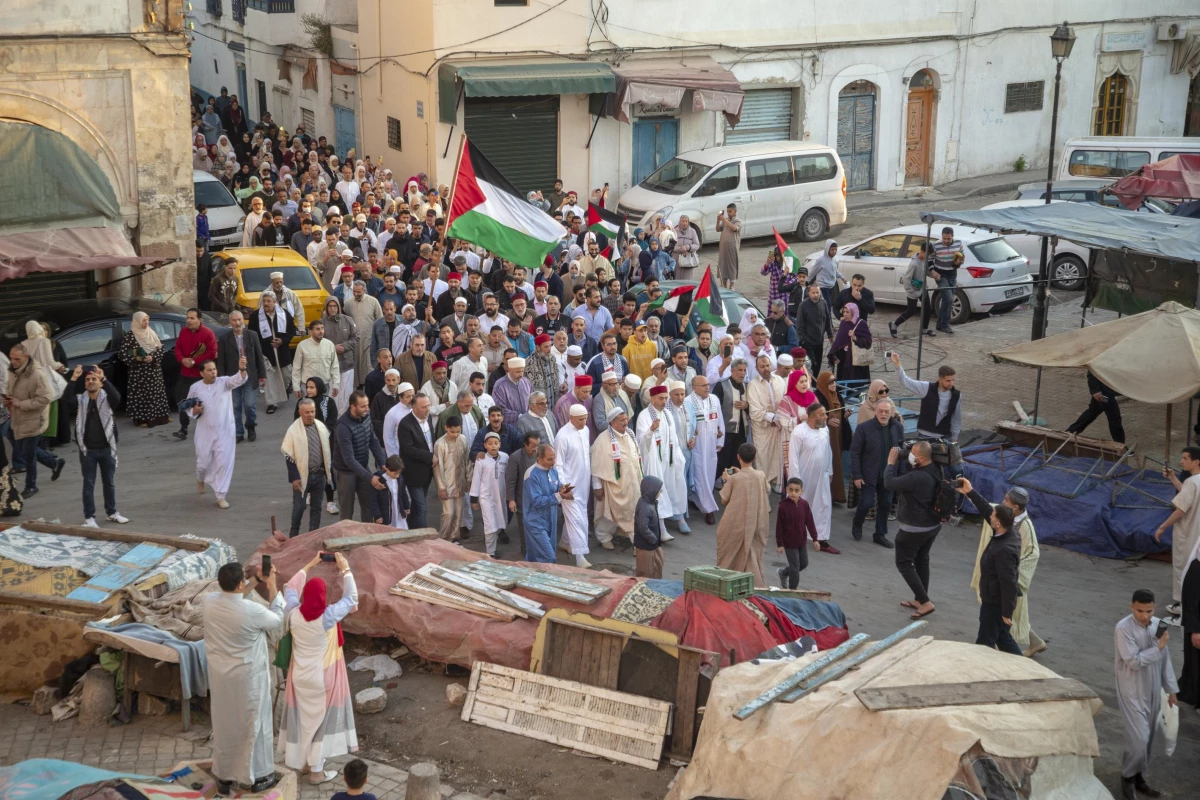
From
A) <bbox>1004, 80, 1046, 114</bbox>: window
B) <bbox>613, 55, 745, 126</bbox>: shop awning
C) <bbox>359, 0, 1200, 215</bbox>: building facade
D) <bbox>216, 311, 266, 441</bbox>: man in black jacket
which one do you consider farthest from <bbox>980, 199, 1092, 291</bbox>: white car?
<bbox>216, 311, 266, 441</bbox>: man in black jacket

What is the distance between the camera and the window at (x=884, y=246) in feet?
68.9

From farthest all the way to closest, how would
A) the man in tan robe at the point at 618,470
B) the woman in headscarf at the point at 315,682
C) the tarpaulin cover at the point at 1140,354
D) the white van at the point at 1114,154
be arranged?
the white van at the point at 1114,154 → the tarpaulin cover at the point at 1140,354 → the man in tan robe at the point at 618,470 → the woman in headscarf at the point at 315,682

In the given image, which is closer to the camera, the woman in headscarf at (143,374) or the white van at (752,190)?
the woman in headscarf at (143,374)

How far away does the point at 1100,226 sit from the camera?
1644 cm

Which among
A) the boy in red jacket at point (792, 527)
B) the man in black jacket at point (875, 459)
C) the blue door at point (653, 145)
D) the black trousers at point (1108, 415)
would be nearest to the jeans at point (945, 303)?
the black trousers at point (1108, 415)

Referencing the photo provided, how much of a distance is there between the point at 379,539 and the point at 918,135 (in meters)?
23.0

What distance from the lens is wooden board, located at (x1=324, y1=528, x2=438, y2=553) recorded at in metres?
10.5

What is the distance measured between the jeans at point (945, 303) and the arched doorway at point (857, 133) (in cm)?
977

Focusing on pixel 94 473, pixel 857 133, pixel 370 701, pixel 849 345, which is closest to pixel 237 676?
pixel 370 701

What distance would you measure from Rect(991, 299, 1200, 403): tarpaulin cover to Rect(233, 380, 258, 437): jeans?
26.1 ft

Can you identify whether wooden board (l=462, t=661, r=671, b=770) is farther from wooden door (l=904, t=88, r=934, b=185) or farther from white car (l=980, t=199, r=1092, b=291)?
wooden door (l=904, t=88, r=934, b=185)

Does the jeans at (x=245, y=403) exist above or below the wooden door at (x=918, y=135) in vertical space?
below

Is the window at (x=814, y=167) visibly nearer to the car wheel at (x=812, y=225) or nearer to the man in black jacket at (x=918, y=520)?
the car wheel at (x=812, y=225)

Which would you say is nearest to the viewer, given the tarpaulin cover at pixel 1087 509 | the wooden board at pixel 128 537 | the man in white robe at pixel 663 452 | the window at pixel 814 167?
the wooden board at pixel 128 537
